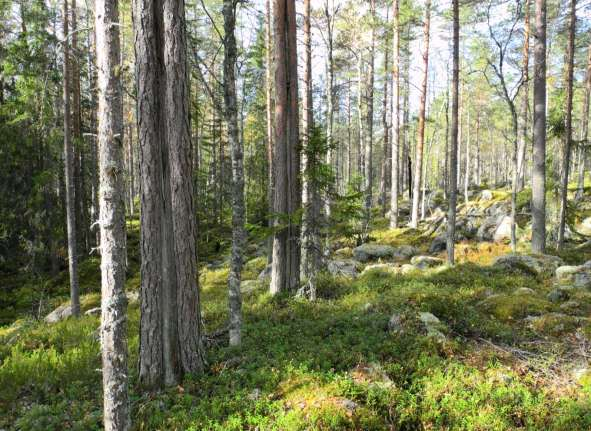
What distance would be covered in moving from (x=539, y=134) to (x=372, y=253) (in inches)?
289

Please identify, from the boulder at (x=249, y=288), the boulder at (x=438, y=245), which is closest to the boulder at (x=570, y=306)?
the boulder at (x=249, y=288)

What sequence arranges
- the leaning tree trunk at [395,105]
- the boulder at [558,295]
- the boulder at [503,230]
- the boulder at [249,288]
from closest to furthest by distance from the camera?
the boulder at [558,295] < the boulder at [249,288] < the boulder at [503,230] < the leaning tree trunk at [395,105]

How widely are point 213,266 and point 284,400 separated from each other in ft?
51.2

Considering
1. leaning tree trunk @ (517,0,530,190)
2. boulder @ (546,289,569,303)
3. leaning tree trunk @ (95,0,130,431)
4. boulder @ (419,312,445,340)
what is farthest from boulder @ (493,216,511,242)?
leaning tree trunk @ (95,0,130,431)

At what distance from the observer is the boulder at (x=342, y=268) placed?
12.1 metres

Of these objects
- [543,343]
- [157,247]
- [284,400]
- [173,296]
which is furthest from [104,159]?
[543,343]

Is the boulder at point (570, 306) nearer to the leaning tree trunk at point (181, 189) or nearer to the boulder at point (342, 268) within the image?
the boulder at point (342, 268)

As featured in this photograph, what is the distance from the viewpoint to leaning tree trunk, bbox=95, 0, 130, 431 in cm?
409

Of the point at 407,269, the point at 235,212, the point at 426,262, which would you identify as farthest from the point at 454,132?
the point at 235,212

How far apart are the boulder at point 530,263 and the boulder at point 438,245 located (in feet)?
15.6

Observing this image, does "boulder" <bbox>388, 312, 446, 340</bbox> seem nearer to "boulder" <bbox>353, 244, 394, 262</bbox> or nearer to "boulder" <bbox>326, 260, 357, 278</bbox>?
"boulder" <bbox>326, 260, 357, 278</bbox>

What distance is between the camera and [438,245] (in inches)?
677

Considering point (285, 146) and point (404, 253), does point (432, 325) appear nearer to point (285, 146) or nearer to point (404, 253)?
point (285, 146)

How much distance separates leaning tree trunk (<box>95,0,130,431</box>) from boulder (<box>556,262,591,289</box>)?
9671mm
